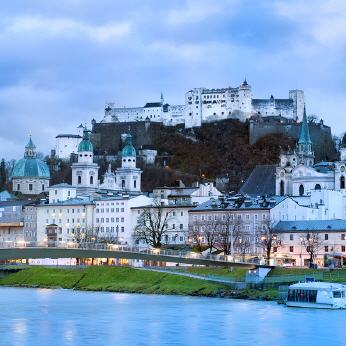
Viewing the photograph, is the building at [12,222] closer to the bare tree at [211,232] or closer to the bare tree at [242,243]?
the bare tree at [211,232]

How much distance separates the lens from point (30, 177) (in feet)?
373

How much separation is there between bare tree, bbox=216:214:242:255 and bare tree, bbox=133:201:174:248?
514 cm

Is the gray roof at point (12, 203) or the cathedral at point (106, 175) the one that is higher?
the cathedral at point (106, 175)

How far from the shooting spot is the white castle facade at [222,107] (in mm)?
123438

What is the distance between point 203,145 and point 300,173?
36.2 meters

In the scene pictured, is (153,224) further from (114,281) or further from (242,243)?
(114,281)

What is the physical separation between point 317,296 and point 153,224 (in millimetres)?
34367

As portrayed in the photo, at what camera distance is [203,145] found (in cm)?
12056

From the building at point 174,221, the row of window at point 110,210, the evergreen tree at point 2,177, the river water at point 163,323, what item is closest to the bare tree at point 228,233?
the building at point 174,221

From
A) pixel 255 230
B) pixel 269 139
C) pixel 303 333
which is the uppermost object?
pixel 269 139

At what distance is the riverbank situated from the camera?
174 feet

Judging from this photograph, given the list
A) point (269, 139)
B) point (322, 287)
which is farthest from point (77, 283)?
point (269, 139)

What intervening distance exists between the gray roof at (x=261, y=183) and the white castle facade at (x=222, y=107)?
99.5 ft

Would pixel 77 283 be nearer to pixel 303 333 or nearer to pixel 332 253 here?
pixel 332 253
